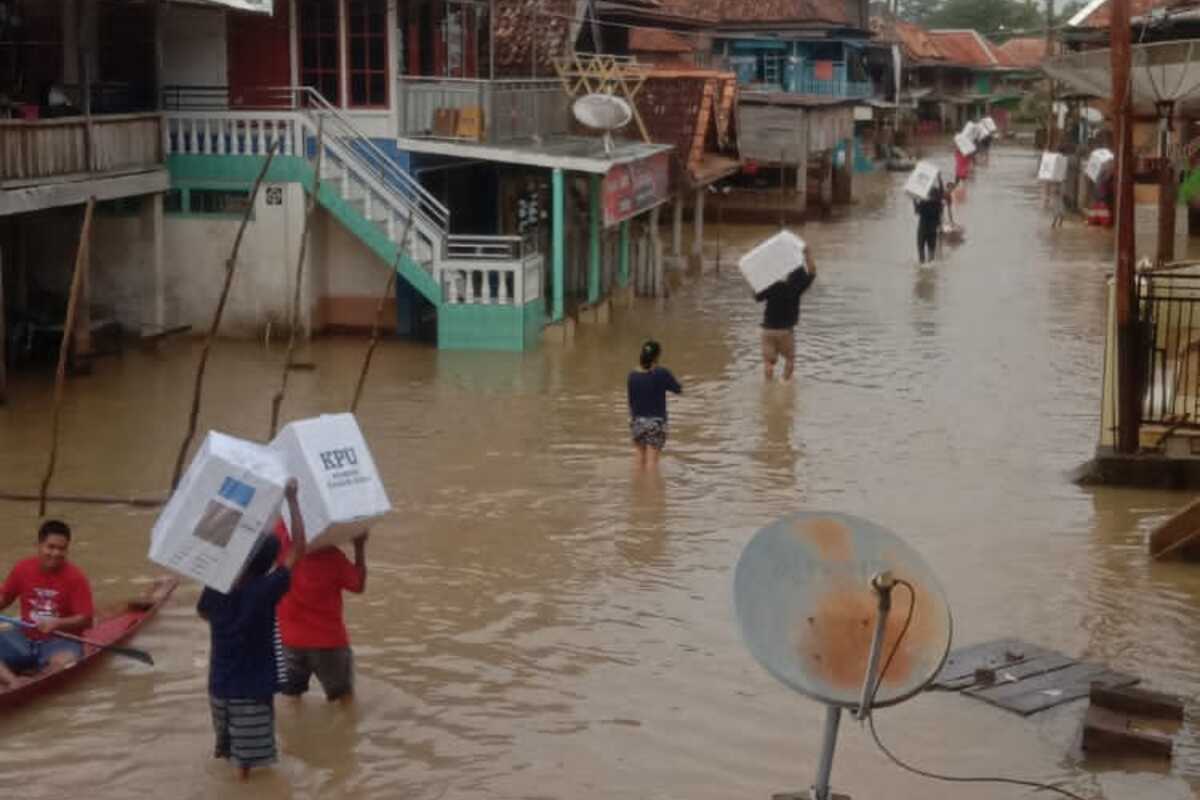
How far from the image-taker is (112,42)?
21.6 meters

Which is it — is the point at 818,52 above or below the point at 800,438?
above

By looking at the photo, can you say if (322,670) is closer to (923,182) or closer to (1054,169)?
(923,182)

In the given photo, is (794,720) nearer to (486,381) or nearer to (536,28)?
(486,381)

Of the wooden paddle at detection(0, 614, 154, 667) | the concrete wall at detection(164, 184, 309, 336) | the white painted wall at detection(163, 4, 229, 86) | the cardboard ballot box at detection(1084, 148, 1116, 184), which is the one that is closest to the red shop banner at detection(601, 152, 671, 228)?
the concrete wall at detection(164, 184, 309, 336)

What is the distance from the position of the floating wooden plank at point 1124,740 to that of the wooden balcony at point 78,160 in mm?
12108

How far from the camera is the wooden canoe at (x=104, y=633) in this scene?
889 centimetres

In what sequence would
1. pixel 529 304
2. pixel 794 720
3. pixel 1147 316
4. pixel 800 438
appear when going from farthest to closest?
1. pixel 529 304
2. pixel 800 438
3. pixel 1147 316
4. pixel 794 720

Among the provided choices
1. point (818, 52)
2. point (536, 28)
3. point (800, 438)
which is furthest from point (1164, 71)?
point (818, 52)

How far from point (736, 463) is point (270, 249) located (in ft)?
26.3

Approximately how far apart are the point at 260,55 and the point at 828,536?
53.2 feet

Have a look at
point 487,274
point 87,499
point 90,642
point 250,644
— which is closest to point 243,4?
point 487,274

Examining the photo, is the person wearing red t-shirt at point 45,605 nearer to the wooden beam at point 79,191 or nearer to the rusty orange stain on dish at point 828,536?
the rusty orange stain on dish at point 828,536

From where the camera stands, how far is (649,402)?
14.5 meters

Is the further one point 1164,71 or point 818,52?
point 818,52
